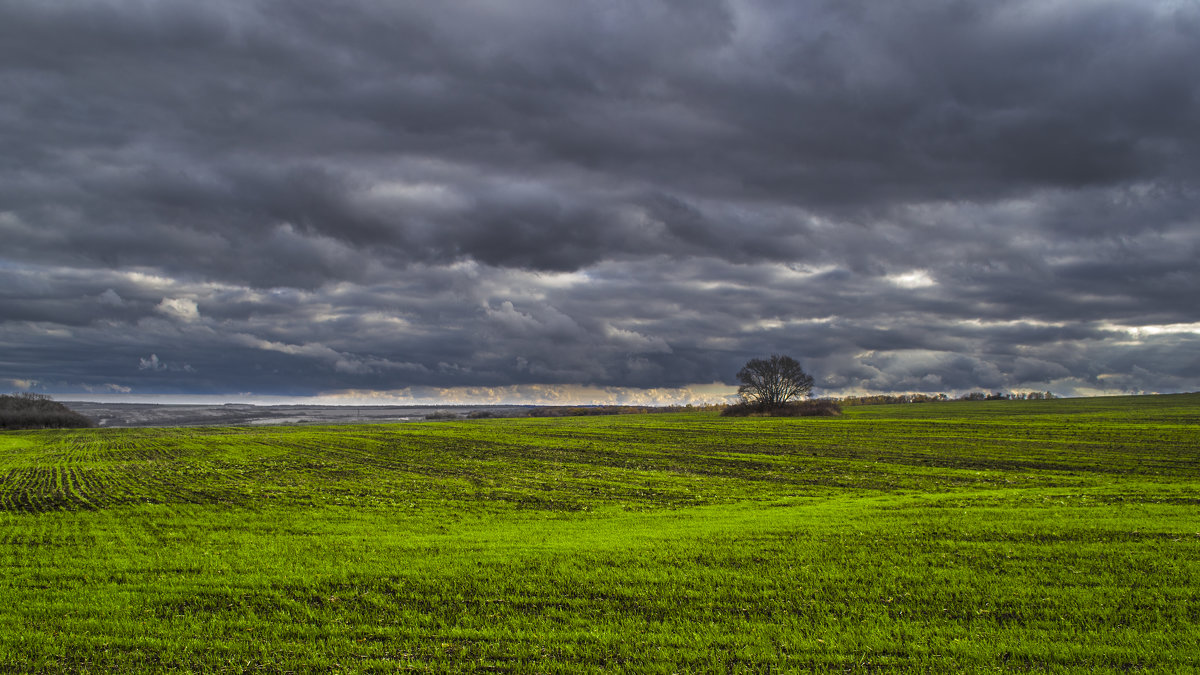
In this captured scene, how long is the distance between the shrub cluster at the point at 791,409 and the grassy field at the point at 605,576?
95027 millimetres

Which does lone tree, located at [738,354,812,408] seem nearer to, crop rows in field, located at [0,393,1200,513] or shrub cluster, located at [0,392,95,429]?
crop rows in field, located at [0,393,1200,513]

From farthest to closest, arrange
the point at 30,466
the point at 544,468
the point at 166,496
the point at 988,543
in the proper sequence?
the point at 30,466 < the point at 544,468 < the point at 166,496 < the point at 988,543

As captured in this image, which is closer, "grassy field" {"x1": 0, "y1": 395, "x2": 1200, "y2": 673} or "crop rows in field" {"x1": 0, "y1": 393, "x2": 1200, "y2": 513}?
"grassy field" {"x1": 0, "y1": 395, "x2": 1200, "y2": 673}

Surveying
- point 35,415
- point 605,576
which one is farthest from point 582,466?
point 35,415

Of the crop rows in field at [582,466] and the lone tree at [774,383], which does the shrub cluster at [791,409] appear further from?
the crop rows in field at [582,466]

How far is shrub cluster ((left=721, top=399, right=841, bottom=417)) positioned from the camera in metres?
130

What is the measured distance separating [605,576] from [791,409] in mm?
123845

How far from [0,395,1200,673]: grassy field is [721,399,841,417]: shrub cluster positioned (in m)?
95.0

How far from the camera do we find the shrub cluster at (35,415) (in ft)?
416

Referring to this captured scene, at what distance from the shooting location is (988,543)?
672 inches

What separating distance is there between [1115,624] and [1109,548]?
6.62m

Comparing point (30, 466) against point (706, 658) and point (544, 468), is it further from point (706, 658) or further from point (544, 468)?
point (706, 658)

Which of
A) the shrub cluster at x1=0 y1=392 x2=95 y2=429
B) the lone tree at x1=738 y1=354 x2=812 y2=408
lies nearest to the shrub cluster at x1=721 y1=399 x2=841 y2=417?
the lone tree at x1=738 y1=354 x2=812 y2=408

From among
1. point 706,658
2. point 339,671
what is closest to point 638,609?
point 706,658
